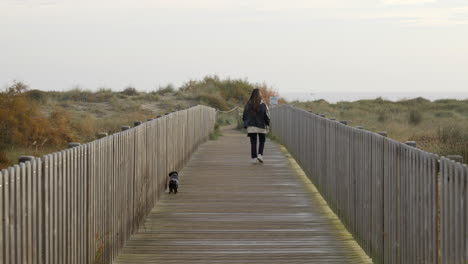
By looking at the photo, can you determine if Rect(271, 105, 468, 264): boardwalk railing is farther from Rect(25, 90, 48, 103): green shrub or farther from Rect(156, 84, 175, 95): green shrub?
Rect(156, 84, 175, 95): green shrub

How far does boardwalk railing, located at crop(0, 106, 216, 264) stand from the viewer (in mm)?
5715

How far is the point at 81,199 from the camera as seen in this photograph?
787 cm

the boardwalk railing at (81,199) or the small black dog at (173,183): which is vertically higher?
the boardwalk railing at (81,199)

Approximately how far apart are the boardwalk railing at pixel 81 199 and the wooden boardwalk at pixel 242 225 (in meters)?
0.40

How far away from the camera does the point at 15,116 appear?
95.3ft

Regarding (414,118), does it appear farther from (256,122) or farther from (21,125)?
(256,122)

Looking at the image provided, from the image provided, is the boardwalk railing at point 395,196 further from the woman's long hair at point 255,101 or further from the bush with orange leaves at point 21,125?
the bush with orange leaves at point 21,125

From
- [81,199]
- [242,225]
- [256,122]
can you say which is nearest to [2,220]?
[81,199]

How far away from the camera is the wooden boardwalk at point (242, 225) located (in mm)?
9969

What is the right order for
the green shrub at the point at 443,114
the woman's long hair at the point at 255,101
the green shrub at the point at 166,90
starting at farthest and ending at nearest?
the green shrub at the point at 166,90, the green shrub at the point at 443,114, the woman's long hair at the point at 255,101

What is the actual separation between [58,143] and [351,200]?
803 inches

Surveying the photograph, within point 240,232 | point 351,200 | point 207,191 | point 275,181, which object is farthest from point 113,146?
point 275,181

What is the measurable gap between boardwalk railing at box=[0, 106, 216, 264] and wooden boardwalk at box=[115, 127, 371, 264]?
0.40 meters

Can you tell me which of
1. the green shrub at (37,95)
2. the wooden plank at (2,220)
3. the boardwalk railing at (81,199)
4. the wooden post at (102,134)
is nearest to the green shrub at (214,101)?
the green shrub at (37,95)
